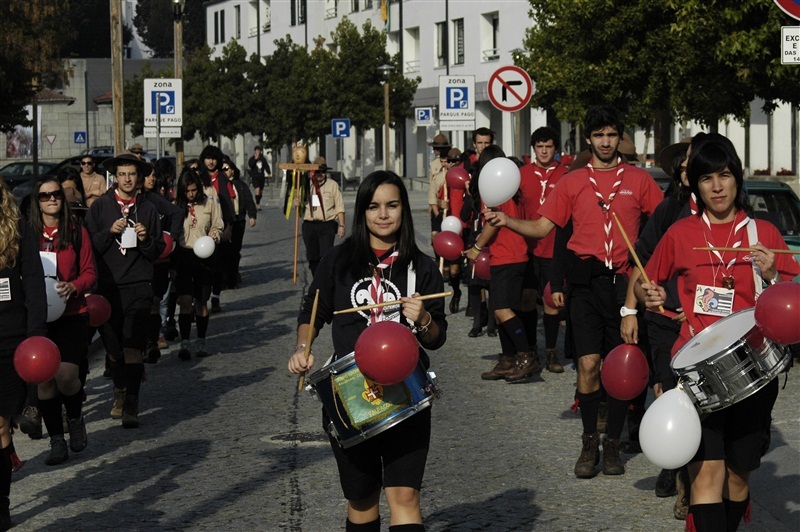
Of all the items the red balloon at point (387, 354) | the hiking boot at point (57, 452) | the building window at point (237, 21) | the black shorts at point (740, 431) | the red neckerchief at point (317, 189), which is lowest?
the hiking boot at point (57, 452)

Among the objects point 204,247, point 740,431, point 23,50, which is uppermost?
point 23,50

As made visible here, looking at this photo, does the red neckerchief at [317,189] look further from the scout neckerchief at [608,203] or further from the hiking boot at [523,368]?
the scout neckerchief at [608,203]

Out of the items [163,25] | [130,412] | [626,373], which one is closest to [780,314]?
[626,373]

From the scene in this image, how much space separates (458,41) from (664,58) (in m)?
34.0

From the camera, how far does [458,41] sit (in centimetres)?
5819

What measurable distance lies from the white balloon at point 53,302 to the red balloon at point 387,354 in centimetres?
402

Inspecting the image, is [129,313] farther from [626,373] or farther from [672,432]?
[672,432]

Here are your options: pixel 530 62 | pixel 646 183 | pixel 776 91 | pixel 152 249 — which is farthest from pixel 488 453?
pixel 530 62

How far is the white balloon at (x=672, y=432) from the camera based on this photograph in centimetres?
521

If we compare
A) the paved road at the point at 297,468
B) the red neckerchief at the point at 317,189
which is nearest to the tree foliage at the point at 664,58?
the red neckerchief at the point at 317,189

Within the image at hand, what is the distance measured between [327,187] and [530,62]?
17.5 metres

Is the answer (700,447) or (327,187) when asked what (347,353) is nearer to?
(700,447)

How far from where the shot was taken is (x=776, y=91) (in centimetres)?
1941

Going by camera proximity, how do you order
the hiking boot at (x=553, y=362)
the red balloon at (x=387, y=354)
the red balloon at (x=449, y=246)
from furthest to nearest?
1. the hiking boot at (x=553, y=362)
2. the red balloon at (x=449, y=246)
3. the red balloon at (x=387, y=354)
